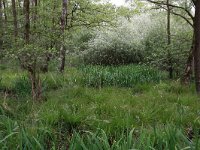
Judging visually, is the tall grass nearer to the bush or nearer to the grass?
the grass

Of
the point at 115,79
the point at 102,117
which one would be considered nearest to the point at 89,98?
the point at 102,117

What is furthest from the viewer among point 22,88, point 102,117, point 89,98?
point 22,88

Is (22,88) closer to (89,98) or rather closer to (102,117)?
(89,98)

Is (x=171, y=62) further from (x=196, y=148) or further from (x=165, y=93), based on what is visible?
(x=196, y=148)

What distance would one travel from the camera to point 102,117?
18.3ft

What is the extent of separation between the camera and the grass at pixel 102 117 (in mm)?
3540

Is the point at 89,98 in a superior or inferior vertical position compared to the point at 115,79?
inferior

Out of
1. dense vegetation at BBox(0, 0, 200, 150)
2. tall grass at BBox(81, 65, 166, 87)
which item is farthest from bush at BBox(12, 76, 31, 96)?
tall grass at BBox(81, 65, 166, 87)

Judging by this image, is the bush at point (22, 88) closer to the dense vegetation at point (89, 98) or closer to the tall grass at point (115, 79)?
the dense vegetation at point (89, 98)

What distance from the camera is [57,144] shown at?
14.0ft

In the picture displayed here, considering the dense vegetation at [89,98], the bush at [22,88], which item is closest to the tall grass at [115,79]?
the dense vegetation at [89,98]

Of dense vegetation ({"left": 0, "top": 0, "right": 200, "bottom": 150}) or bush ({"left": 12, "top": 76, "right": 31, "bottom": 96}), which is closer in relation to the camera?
dense vegetation ({"left": 0, "top": 0, "right": 200, "bottom": 150})

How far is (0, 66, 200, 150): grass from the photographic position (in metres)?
3.54

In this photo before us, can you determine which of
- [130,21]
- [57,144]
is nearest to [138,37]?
[130,21]
